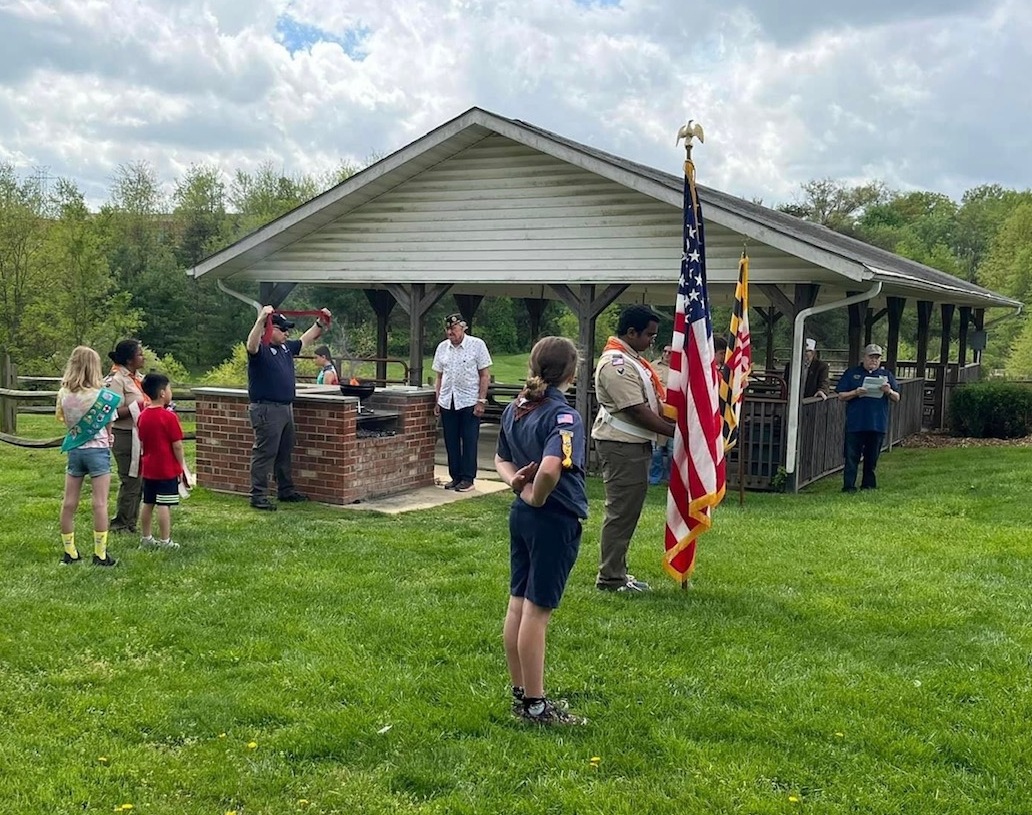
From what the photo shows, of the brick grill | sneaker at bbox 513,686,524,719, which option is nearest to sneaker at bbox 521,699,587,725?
sneaker at bbox 513,686,524,719

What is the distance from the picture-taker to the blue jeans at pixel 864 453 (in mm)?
10359

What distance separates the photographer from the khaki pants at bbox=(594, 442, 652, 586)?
571 centimetres

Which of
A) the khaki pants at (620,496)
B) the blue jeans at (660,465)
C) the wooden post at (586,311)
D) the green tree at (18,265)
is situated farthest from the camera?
the green tree at (18,265)

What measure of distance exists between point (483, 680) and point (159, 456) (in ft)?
11.3

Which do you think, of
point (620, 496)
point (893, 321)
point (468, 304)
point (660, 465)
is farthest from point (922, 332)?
point (620, 496)

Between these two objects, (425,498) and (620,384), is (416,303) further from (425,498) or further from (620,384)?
(620,384)

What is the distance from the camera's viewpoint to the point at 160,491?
21.9 ft

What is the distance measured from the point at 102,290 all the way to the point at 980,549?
29.9 meters

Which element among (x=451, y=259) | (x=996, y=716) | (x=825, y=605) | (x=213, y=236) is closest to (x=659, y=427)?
(x=825, y=605)

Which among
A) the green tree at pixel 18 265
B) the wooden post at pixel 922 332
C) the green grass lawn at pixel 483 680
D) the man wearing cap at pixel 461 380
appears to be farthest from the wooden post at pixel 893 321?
the green tree at pixel 18 265

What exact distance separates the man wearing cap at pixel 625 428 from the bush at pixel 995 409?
41.4 ft

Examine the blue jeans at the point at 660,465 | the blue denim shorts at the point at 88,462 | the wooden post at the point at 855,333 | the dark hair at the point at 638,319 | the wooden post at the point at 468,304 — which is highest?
the wooden post at the point at 468,304

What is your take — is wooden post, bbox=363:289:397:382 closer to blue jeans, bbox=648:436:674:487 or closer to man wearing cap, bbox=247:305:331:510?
blue jeans, bbox=648:436:674:487

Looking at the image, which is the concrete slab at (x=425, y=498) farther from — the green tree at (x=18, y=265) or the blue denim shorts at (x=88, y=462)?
the green tree at (x=18, y=265)
